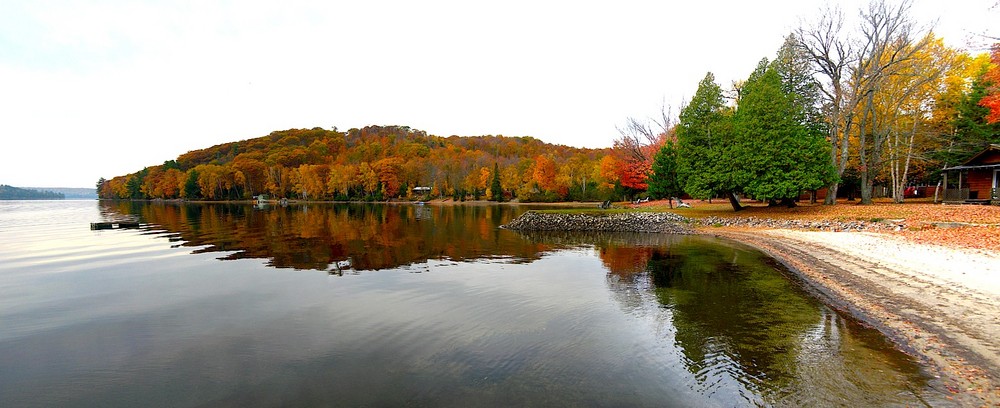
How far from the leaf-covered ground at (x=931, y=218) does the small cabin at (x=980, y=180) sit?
6853 mm

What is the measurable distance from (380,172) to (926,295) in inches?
4199

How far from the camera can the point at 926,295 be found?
33.0 ft

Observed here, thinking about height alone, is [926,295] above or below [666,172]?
below

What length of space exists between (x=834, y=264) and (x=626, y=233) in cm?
1591

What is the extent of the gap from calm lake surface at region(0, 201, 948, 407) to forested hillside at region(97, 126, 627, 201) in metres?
54.6

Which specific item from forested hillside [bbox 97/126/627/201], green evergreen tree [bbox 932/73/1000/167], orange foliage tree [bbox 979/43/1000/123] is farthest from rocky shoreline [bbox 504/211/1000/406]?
forested hillside [bbox 97/126/627/201]

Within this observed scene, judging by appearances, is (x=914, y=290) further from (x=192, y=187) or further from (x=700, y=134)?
(x=192, y=187)

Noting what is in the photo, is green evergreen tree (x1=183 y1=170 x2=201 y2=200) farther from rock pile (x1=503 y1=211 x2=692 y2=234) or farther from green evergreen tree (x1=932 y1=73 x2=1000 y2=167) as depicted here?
green evergreen tree (x1=932 y1=73 x2=1000 y2=167)

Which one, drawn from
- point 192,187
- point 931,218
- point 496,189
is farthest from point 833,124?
point 192,187

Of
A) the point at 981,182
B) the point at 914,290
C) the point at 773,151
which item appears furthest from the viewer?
the point at 981,182

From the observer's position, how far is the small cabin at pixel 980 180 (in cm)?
2888

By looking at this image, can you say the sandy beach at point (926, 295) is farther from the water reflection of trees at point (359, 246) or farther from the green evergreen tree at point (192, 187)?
the green evergreen tree at point (192, 187)

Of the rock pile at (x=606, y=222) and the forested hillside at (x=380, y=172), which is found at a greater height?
the forested hillside at (x=380, y=172)

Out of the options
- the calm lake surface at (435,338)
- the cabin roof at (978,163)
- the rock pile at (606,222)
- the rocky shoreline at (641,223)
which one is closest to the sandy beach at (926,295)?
the calm lake surface at (435,338)
